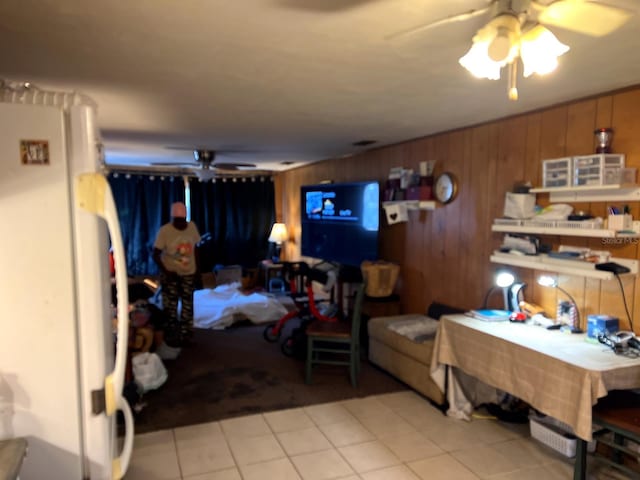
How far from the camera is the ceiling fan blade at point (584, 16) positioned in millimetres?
1406

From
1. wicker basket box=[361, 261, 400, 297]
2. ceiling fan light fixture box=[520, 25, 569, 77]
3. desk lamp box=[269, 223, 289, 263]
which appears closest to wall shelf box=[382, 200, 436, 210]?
wicker basket box=[361, 261, 400, 297]

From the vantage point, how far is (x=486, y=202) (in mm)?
3373

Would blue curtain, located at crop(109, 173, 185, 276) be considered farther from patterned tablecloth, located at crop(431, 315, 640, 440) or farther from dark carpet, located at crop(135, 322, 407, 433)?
patterned tablecloth, located at crop(431, 315, 640, 440)

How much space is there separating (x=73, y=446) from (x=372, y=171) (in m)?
4.16

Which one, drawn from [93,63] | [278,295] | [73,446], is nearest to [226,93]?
[93,63]

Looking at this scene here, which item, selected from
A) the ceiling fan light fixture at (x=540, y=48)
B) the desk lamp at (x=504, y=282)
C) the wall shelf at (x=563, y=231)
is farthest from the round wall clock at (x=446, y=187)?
the ceiling fan light fixture at (x=540, y=48)

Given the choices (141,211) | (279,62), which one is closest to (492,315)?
(279,62)

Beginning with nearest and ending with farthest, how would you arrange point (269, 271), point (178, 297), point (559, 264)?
point (559, 264) < point (178, 297) < point (269, 271)

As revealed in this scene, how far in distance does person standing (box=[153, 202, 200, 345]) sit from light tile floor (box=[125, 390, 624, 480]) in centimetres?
170

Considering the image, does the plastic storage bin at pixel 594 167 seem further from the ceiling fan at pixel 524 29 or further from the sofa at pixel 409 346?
the sofa at pixel 409 346

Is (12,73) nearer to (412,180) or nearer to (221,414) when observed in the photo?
(221,414)

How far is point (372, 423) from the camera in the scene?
3012 mm

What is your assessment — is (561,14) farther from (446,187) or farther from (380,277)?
(380,277)

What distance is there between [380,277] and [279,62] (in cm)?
268
